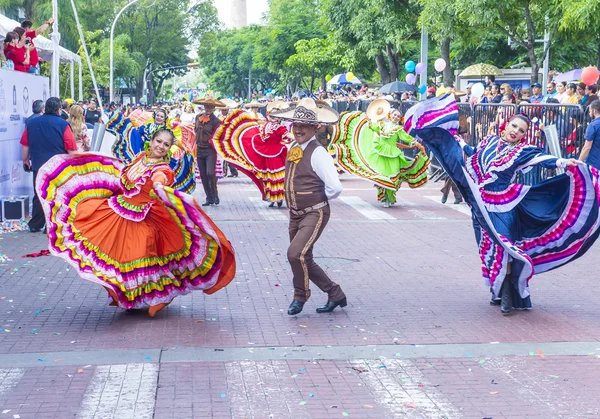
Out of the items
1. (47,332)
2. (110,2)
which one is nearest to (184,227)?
(47,332)

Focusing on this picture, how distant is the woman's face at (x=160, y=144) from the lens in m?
7.44

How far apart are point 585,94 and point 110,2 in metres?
53.1

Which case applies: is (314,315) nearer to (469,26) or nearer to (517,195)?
(517,195)

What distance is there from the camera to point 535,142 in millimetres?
16062

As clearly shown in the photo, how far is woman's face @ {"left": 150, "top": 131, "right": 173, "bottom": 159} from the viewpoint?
744 centimetres

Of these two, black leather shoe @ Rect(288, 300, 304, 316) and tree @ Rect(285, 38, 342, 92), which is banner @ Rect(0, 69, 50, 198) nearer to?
black leather shoe @ Rect(288, 300, 304, 316)

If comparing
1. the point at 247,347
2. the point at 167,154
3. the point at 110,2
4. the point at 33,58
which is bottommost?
the point at 247,347

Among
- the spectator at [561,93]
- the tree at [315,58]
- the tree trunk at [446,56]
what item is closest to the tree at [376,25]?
the tree trunk at [446,56]

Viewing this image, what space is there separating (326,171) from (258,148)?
824 centimetres

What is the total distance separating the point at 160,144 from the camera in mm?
7434

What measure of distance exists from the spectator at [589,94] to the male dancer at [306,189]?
872 cm

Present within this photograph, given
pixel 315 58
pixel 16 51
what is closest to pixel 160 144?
pixel 16 51

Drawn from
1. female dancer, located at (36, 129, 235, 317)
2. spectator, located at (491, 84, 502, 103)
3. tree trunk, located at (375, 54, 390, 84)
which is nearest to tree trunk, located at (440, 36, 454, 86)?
tree trunk, located at (375, 54, 390, 84)

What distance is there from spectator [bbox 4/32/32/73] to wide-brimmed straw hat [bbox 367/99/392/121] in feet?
19.6
